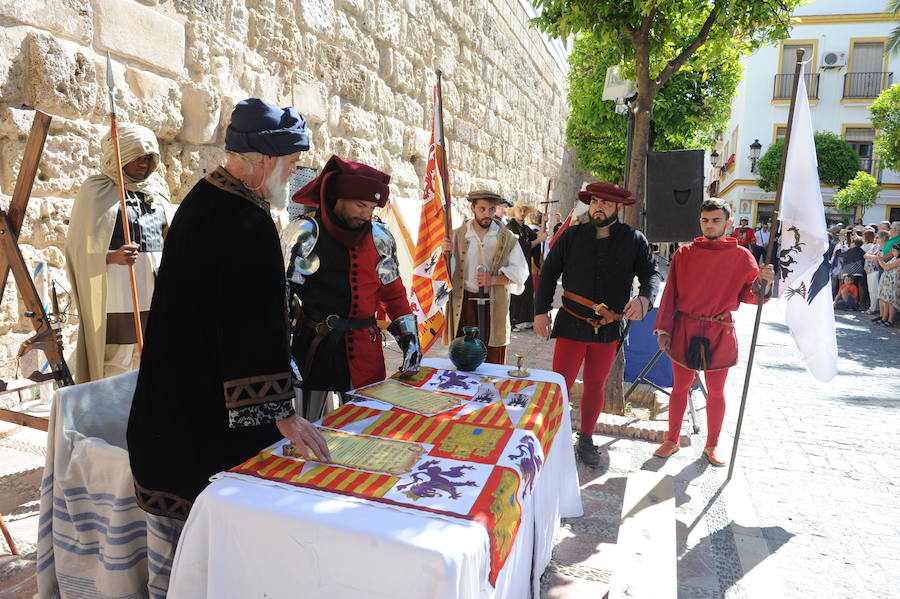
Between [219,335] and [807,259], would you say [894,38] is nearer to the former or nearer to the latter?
[807,259]

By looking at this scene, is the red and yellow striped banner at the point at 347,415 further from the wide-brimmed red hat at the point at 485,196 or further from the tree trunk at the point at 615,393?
the tree trunk at the point at 615,393

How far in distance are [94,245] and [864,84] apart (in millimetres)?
33445

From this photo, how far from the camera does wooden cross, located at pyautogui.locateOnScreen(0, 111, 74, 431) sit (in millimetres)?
2484

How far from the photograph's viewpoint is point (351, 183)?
2.51 meters

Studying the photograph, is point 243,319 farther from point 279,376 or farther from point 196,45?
point 196,45

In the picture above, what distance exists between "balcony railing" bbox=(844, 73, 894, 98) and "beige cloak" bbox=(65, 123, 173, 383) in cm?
3239

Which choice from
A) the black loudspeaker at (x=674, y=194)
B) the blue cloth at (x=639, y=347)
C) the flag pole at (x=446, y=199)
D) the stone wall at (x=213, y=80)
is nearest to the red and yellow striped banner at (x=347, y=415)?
the stone wall at (x=213, y=80)

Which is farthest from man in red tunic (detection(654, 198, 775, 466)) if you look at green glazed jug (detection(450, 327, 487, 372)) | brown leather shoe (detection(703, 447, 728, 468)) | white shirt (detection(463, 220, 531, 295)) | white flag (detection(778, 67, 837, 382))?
green glazed jug (detection(450, 327, 487, 372))

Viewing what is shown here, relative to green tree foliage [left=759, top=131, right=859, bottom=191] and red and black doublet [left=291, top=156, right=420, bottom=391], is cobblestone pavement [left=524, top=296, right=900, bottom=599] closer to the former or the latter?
red and black doublet [left=291, top=156, right=420, bottom=391]

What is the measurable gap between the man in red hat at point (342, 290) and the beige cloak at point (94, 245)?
122cm

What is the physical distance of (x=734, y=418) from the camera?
5.06m

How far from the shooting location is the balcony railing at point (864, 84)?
26.9m

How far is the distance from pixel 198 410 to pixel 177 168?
9.34 feet

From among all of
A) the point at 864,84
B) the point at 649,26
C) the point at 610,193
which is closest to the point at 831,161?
the point at 864,84
